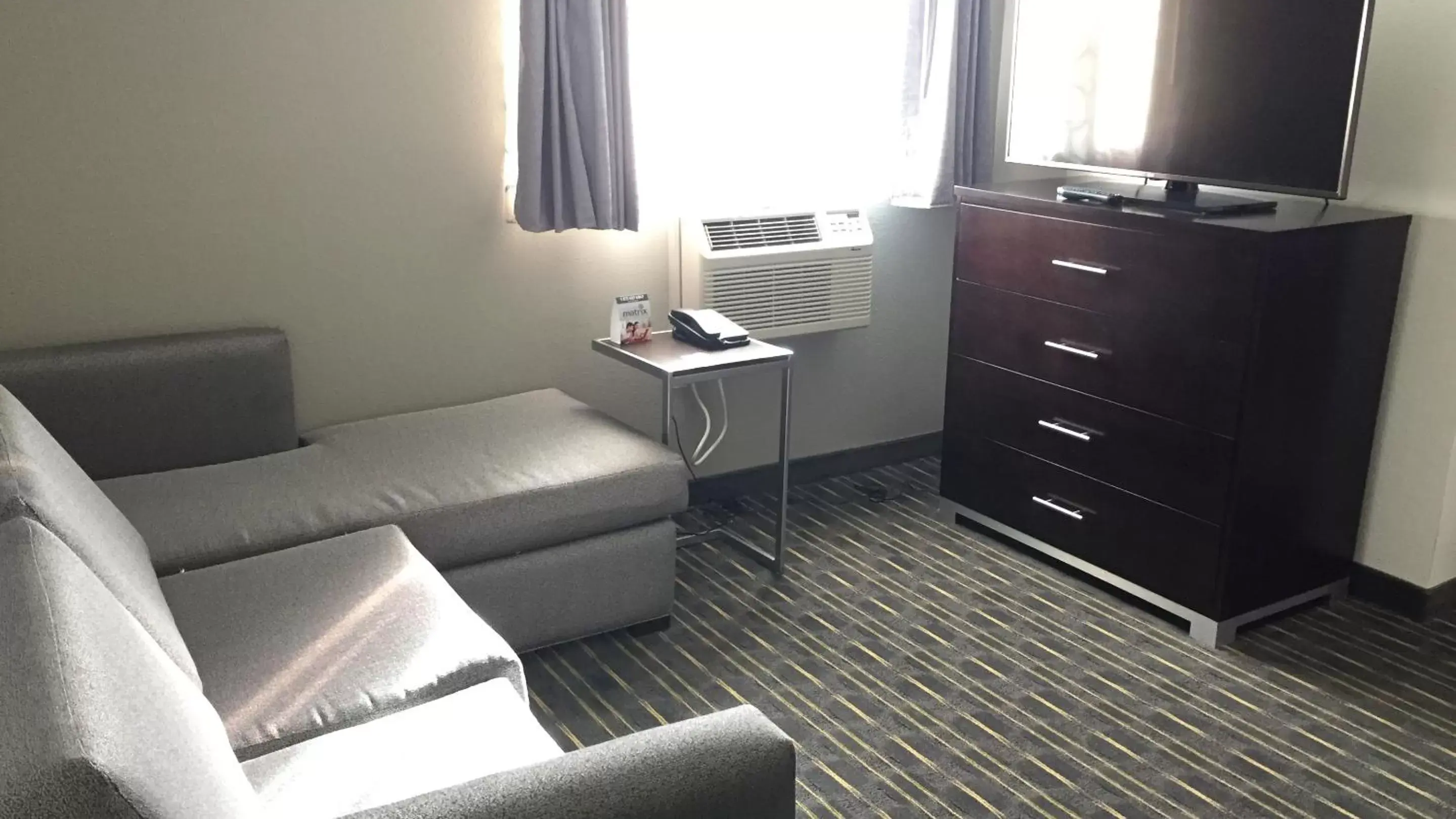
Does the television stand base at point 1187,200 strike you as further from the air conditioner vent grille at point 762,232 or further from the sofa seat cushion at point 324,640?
the sofa seat cushion at point 324,640

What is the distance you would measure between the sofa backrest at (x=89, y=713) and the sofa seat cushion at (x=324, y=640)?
0.38m

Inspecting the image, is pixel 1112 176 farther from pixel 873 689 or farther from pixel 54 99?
pixel 54 99

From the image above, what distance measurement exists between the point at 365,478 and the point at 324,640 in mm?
702

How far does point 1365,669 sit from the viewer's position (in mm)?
2857

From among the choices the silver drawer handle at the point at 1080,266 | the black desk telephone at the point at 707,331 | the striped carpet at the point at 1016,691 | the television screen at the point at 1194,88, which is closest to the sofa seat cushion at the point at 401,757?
the striped carpet at the point at 1016,691

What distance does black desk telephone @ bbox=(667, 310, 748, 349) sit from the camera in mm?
3197

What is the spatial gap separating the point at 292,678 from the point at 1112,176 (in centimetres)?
294

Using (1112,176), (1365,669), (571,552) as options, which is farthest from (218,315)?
(1365,669)

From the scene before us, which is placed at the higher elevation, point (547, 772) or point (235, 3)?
point (235, 3)

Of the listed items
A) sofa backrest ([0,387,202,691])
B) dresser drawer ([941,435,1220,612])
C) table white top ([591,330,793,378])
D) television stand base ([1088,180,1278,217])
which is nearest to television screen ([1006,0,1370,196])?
television stand base ([1088,180,1278,217])

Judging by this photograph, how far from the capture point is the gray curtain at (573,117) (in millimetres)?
3078

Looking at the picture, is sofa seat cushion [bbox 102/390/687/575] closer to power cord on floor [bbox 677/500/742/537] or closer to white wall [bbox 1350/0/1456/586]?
power cord on floor [bbox 677/500/742/537]

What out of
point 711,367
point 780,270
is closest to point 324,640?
point 711,367

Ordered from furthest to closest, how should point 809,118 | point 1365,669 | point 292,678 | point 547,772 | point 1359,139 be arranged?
point 809,118 < point 1359,139 < point 1365,669 < point 292,678 < point 547,772
